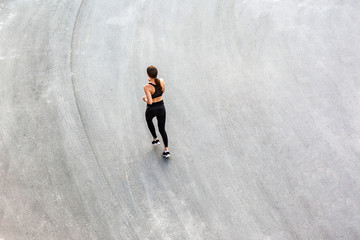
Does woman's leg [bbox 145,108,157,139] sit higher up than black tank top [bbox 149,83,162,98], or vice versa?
black tank top [bbox 149,83,162,98]

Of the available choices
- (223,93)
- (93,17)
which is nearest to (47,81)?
(93,17)

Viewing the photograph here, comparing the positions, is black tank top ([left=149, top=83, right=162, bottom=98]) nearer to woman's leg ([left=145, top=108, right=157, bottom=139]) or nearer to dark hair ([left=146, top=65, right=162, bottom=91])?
dark hair ([left=146, top=65, right=162, bottom=91])

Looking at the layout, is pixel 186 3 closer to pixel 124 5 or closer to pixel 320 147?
pixel 124 5

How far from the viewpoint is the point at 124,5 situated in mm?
11086

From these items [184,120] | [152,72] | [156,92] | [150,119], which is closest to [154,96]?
[156,92]

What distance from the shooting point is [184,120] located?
8.16 m

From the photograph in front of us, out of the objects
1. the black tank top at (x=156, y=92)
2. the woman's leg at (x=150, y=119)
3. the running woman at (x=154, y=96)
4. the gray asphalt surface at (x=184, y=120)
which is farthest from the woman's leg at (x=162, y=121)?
the gray asphalt surface at (x=184, y=120)

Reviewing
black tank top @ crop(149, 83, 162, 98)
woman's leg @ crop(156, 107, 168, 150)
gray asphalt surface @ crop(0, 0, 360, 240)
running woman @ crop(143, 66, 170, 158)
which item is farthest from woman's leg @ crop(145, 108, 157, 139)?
gray asphalt surface @ crop(0, 0, 360, 240)

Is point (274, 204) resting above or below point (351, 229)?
above

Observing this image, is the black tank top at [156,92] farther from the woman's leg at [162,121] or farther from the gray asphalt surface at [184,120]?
the gray asphalt surface at [184,120]

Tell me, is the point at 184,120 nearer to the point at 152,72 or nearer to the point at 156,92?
the point at 156,92

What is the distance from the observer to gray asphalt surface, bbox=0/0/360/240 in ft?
21.5

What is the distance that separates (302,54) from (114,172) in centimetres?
584

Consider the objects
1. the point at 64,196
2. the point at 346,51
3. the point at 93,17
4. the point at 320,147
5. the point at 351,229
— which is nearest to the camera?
the point at 351,229
